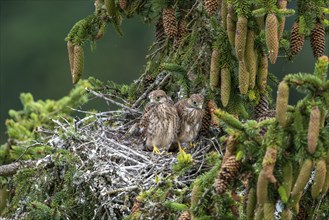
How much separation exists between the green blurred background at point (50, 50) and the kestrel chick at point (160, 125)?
19876mm

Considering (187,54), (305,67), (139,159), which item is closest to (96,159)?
(139,159)

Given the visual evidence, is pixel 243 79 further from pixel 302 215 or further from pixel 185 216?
pixel 185 216

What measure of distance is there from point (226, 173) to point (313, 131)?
0.58m

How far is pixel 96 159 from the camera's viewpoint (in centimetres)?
828

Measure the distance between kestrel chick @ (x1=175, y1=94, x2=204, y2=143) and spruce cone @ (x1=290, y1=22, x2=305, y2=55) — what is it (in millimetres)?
850

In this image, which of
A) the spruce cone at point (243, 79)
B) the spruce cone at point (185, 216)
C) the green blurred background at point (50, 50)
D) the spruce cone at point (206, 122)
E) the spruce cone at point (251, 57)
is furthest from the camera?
the green blurred background at point (50, 50)

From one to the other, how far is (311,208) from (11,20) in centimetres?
3127

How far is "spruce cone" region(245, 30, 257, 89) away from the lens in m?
7.24

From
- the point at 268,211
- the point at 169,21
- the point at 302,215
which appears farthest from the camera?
the point at 169,21

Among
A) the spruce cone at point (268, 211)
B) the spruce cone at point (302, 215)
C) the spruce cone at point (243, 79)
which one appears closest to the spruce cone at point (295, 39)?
the spruce cone at point (243, 79)

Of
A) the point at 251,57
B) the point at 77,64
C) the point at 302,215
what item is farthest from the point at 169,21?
the point at 302,215

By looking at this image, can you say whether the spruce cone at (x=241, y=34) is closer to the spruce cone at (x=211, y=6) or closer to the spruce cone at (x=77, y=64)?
the spruce cone at (x=211, y=6)

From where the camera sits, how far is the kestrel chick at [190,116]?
854 centimetres

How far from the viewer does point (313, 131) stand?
221 inches
